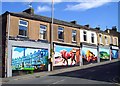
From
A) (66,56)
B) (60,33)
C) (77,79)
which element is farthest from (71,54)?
(77,79)

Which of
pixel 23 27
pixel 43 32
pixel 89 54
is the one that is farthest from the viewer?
pixel 89 54

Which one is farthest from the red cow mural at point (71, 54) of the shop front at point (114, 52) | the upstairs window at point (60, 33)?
the shop front at point (114, 52)

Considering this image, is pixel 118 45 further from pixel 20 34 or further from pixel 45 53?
pixel 20 34

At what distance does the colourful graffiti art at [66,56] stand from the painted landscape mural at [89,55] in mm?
1646

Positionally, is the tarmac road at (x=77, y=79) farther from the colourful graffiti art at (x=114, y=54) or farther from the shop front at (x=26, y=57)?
the colourful graffiti art at (x=114, y=54)

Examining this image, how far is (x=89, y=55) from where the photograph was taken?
39656mm

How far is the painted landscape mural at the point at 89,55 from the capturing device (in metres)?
38.5

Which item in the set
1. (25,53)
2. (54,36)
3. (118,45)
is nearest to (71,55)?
(54,36)

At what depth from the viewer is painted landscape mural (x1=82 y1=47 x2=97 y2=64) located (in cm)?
3853

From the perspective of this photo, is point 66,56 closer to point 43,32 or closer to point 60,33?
point 60,33

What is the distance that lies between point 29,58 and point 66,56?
7.28 meters

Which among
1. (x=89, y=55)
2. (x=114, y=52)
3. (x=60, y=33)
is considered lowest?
(x=89, y=55)

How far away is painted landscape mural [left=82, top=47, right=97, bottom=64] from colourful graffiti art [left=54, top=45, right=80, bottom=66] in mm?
1646

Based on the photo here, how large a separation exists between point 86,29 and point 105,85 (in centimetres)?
2291
